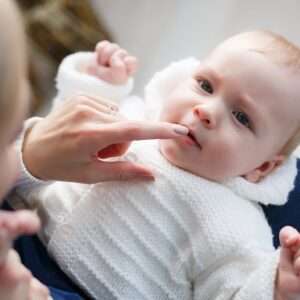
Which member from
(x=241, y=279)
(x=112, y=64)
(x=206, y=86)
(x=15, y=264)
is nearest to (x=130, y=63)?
(x=112, y=64)

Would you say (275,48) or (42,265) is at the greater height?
(275,48)

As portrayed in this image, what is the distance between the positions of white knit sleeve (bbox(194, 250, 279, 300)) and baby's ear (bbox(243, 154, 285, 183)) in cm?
13

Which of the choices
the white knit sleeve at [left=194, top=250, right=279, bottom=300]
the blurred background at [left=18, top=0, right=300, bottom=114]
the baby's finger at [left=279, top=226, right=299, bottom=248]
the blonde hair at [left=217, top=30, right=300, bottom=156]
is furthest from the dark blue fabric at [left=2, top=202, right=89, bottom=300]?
the blurred background at [left=18, top=0, right=300, bottom=114]

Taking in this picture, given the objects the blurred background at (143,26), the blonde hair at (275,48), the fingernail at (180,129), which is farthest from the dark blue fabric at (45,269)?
the blurred background at (143,26)

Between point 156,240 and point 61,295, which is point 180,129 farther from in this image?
point 61,295

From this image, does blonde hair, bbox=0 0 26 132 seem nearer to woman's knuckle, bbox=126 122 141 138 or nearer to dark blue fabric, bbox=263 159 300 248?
woman's knuckle, bbox=126 122 141 138

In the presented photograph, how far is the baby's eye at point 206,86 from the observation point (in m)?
0.94

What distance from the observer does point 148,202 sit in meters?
0.90

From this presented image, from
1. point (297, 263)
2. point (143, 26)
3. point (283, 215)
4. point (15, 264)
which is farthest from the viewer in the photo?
point (143, 26)

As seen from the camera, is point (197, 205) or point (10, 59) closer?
point (10, 59)

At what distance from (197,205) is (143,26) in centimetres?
72

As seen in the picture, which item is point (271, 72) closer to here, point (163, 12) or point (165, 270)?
point (165, 270)

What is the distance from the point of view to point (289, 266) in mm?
844

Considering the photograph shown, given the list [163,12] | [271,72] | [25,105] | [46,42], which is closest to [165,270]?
[271,72]
